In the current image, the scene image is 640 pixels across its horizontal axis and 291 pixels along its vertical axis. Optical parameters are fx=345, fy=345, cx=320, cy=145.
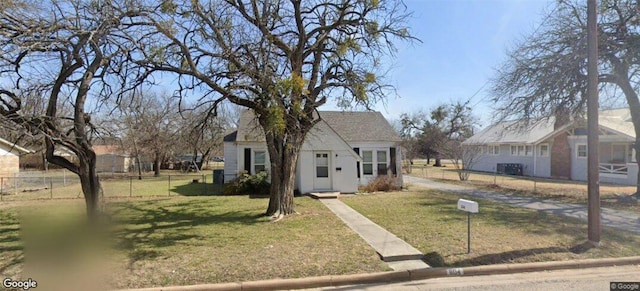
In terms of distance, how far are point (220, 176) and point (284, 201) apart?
15604mm

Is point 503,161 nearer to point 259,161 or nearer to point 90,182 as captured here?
point 259,161

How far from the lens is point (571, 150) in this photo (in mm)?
26641

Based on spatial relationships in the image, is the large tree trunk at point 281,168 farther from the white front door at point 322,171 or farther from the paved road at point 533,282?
the white front door at point 322,171

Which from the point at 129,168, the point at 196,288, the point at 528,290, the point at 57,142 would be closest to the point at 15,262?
the point at 57,142

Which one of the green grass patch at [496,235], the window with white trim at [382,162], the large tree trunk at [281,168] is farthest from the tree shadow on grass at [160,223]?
the window with white trim at [382,162]

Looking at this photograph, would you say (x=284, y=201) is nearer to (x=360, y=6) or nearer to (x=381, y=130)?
(x=360, y=6)

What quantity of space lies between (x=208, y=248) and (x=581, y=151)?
28.7m

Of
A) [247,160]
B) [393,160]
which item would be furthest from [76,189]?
[393,160]

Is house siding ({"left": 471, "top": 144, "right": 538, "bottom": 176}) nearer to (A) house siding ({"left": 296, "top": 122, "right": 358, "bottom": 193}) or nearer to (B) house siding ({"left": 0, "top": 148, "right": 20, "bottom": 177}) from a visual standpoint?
(A) house siding ({"left": 296, "top": 122, "right": 358, "bottom": 193})

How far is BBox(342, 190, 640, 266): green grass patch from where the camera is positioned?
707 centimetres

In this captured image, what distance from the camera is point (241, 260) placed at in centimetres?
665

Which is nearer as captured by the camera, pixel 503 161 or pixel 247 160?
pixel 247 160

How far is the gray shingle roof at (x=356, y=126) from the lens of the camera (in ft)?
68.8

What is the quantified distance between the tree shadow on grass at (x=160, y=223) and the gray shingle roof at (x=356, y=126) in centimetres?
740
